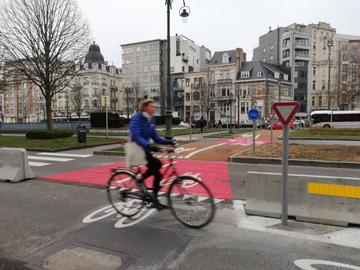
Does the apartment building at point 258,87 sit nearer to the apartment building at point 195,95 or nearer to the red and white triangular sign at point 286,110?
the apartment building at point 195,95

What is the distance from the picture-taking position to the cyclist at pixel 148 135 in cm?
520

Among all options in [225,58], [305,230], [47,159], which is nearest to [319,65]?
[225,58]

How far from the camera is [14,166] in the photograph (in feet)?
29.6

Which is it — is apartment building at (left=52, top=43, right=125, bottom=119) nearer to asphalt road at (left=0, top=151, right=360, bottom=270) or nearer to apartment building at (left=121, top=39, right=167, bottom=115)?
apartment building at (left=121, top=39, right=167, bottom=115)

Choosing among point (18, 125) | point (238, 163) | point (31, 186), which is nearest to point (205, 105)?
point (18, 125)

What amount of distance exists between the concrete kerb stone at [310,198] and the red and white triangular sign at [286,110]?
965 millimetres

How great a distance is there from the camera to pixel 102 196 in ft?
23.1

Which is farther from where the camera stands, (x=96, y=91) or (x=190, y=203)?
(x=96, y=91)

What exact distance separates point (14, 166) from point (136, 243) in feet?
20.0

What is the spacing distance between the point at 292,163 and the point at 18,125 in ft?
145

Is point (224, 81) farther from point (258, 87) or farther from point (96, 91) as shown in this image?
point (96, 91)

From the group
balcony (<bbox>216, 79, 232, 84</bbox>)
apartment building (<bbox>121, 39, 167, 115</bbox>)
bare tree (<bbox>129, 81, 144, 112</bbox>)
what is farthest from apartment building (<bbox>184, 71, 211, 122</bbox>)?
bare tree (<bbox>129, 81, 144, 112</bbox>)

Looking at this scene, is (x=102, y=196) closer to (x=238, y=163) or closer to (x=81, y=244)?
(x=81, y=244)

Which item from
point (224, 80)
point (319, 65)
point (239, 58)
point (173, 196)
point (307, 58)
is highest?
point (307, 58)
